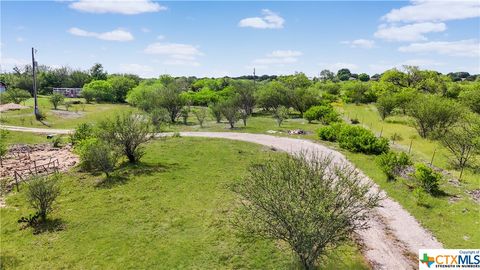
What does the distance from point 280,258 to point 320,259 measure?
6.30 feet

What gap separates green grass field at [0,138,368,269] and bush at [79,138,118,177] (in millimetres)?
1151

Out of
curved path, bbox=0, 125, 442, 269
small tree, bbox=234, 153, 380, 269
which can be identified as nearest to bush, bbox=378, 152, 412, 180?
curved path, bbox=0, 125, 442, 269

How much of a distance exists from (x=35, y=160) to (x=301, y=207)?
31466mm

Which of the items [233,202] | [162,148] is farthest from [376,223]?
[162,148]

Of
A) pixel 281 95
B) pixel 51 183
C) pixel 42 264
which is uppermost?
pixel 281 95

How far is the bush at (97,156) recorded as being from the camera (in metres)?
28.4

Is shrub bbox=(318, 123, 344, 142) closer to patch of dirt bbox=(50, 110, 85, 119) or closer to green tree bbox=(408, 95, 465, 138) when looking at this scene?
green tree bbox=(408, 95, 465, 138)

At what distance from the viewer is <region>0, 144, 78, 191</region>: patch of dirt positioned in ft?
100

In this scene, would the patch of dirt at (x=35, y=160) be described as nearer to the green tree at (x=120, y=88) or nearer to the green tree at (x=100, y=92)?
the green tree at (x=100, y=92)

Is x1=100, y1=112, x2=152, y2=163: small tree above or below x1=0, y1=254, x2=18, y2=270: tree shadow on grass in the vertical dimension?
above

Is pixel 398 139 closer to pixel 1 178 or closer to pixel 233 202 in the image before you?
pixel 233 202

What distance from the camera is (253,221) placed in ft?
48.2

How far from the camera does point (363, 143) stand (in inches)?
1501

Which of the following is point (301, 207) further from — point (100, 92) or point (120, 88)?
point (120, 88)
